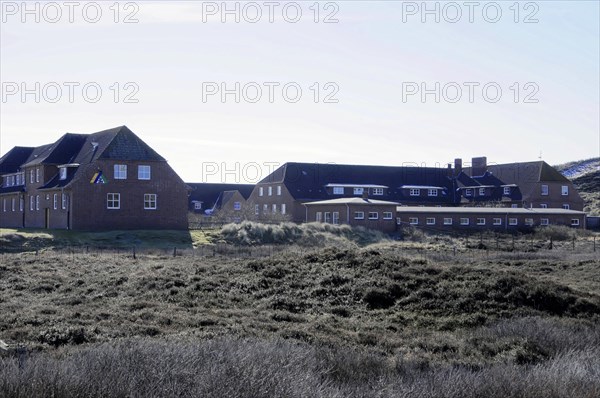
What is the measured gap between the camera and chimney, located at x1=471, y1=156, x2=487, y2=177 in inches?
3250

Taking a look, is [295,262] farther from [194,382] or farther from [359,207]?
[359,207]

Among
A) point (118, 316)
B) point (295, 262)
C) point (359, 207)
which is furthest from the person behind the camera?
point (359, 207)

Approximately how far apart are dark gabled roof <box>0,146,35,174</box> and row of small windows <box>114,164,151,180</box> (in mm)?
15058

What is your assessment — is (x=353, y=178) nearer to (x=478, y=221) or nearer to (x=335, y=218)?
(x=335, y=218)

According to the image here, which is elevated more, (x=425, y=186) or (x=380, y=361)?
(x=425, y=186)

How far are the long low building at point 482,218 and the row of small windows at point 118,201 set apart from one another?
72.4 feet

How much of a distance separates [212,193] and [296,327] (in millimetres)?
75811

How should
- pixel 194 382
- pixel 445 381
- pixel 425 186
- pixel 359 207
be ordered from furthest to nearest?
pixel 425 186 < pixel 359 207 < pixel 445 381 < pixel 194 382

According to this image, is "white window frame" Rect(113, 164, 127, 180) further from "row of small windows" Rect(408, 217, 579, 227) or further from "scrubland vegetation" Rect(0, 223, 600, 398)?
"row of small windows" Rect(408, 217, 579, 227)

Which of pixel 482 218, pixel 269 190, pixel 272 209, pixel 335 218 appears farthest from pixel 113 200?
pixel 482 218

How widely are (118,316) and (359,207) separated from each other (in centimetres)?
4362

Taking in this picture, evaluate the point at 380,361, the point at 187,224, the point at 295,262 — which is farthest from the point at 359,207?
the point at 380,361

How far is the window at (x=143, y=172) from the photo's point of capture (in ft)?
171

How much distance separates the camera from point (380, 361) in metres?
14.0
